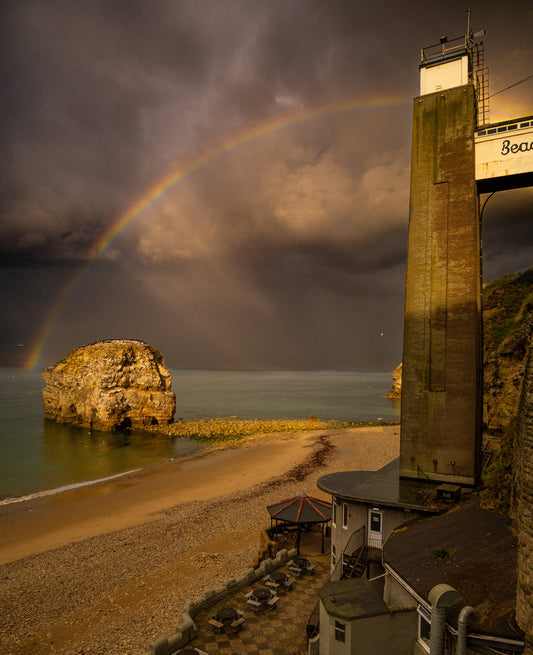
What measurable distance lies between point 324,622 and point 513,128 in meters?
20.2

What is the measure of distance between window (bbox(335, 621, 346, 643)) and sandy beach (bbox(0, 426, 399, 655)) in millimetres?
8373

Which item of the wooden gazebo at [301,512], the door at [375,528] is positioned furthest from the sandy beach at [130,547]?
the door at [375,528]

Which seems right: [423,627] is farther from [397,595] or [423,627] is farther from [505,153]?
[505,153]

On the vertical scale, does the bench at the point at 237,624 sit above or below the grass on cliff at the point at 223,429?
above

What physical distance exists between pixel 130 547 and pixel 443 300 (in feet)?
76.2

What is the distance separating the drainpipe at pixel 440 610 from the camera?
25.0 feet

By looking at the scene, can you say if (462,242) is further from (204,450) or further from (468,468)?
(204,450)

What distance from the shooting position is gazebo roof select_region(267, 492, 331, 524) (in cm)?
1936

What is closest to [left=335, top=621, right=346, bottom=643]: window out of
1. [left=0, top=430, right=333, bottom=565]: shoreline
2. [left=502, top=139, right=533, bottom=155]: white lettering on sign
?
[left=502, top=139, right=533, bottom=155]: white lettering on sign

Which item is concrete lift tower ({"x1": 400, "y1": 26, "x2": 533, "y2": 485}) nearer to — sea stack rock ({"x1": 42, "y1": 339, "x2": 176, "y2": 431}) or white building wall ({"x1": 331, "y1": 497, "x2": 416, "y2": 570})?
white building wall ({"x1": 331, "y1": 497, "x2": 416, "y2": 570})

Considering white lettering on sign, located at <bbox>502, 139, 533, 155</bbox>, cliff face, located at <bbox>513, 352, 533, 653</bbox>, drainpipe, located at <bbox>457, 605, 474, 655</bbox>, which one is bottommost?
drainpipe, located at <bbox>457, 605, 474, 655</bbox>

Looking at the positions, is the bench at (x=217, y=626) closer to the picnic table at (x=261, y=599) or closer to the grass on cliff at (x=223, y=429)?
the picnic table at (x=261, y=599)

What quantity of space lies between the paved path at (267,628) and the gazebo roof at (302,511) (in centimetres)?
366

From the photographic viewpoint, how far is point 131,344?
3462 inches
